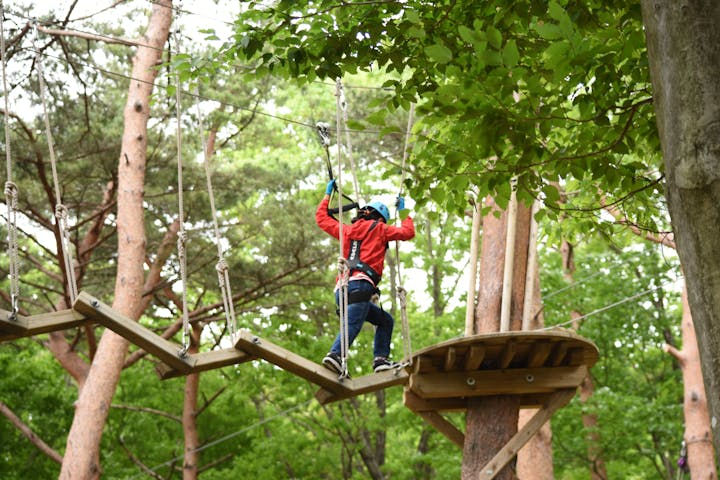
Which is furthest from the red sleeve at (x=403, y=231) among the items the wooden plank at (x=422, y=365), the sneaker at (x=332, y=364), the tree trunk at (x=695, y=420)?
the tree trunk at (x=695, y=420)

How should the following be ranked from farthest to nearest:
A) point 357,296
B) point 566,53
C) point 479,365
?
point 479,365
point 357,296
point 566,53

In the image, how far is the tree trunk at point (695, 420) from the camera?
466 inches

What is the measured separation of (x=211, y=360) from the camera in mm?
4742

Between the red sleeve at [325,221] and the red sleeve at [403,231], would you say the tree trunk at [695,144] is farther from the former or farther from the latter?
the red sleeve at [325,221]

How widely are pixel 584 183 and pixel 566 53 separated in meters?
3.07

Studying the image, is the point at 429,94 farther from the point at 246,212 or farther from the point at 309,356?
the point at 309,356

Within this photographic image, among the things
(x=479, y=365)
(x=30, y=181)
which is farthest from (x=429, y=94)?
(x=30, y=181)

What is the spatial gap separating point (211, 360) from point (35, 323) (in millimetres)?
874

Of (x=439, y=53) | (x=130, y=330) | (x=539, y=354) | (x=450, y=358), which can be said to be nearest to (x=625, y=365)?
(x=539, y=354)

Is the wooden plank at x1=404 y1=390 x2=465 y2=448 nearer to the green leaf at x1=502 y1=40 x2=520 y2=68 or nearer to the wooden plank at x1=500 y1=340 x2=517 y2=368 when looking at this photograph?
the wooden plank at x1=500 y1=340 x2=517 y2=368

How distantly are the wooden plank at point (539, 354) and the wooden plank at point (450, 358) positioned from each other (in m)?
0.55

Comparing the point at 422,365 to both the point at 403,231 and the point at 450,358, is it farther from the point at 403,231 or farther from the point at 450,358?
the point at 403,231

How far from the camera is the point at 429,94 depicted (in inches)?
158

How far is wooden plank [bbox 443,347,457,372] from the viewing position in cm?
622
